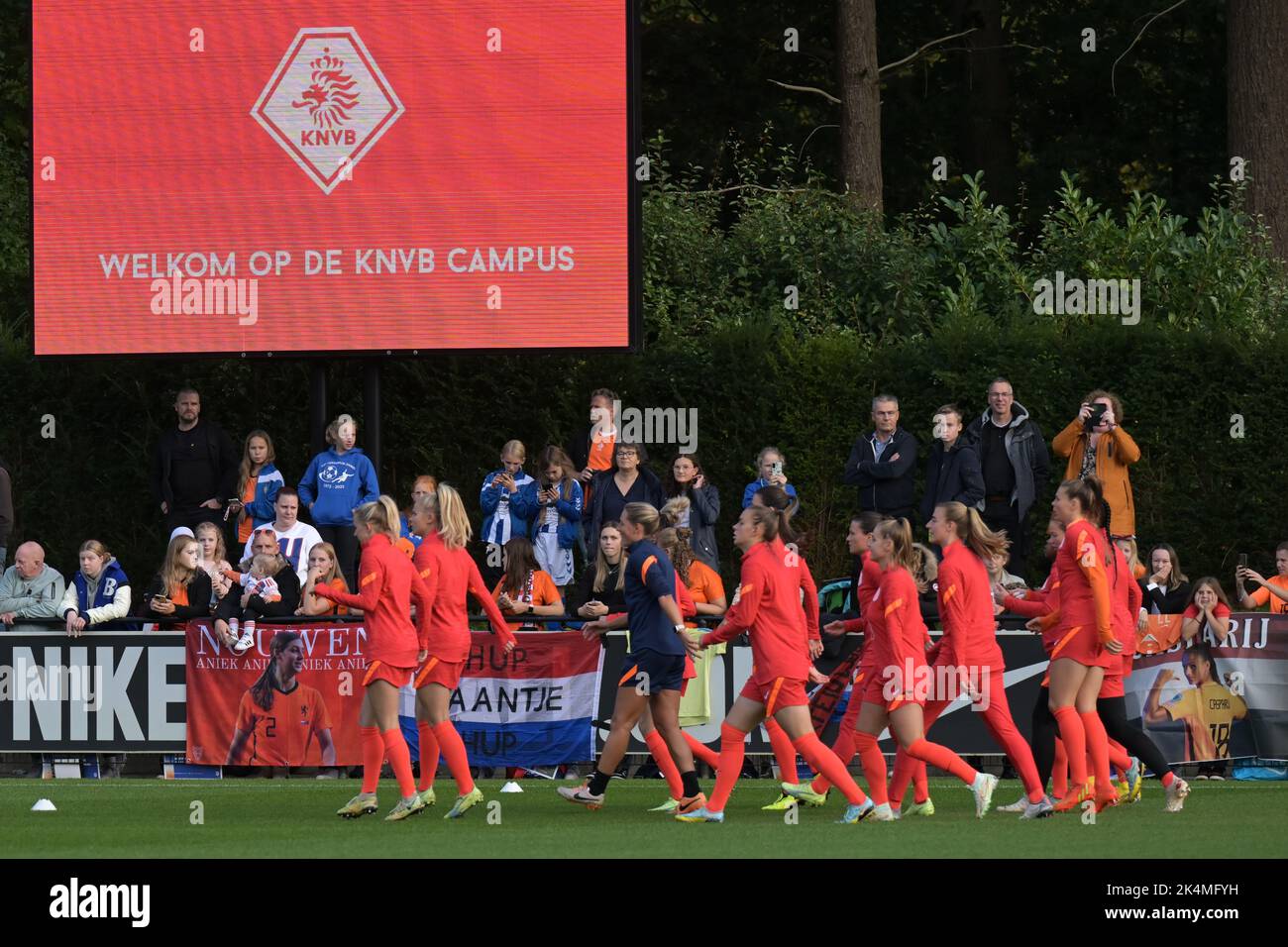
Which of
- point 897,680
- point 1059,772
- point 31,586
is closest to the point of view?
point 897,680

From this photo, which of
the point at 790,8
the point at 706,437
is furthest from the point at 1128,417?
the point at 790,8

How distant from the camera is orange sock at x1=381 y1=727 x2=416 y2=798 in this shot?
45.7 ft

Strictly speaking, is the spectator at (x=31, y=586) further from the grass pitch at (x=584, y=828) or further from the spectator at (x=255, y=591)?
the grass pitch at (x=584, y=828)

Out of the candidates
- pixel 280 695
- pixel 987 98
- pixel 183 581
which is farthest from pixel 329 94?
pixel 987 98

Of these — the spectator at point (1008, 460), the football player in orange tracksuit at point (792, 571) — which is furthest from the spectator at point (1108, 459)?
the football player in orange tracksuit at point (792, 571)

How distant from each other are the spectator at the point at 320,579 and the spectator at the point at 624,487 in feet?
7.47

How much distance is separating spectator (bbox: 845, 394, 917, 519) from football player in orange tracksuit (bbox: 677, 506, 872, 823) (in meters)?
5.60

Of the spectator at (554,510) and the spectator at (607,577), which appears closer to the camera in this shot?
the spectator at (607,577)

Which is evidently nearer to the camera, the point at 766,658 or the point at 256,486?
the point at 766,658

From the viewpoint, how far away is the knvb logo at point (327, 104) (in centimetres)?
2056

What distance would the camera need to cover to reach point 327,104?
67.6 feet

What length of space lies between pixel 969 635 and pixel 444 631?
3342mm

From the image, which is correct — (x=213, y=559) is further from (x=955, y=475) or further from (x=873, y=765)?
(x=873, y=765)

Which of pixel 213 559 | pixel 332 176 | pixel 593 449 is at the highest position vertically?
pixel 332 176
